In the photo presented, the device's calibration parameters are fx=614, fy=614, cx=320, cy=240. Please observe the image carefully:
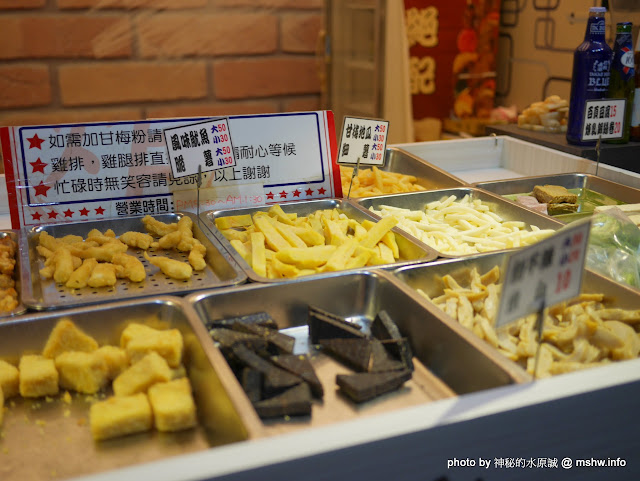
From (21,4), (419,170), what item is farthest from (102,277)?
(21,4)

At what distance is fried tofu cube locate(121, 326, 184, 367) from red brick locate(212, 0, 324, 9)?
2.34 m

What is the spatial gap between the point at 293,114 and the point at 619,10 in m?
1.89

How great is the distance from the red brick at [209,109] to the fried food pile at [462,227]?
57.3 inches

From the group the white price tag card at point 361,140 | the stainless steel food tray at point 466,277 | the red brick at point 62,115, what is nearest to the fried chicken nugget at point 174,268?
the stainless steel food tray at point 466,277

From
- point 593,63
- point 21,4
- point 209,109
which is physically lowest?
point 209,109

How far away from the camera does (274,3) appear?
10.7 ft

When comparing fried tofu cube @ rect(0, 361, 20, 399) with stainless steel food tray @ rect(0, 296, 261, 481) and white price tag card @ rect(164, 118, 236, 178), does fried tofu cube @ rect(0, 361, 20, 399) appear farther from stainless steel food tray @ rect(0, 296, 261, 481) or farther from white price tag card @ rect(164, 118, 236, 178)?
white price tag card @ rect(164, 118, 236, 178)

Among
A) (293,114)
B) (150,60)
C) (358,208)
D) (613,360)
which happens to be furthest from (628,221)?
(150,60)

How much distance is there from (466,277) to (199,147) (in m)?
0.90

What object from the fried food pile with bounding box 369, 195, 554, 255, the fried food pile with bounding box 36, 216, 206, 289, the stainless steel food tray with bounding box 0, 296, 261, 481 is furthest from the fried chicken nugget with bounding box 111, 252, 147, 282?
the fried food pile with bounding box 369, 195, 554, 255

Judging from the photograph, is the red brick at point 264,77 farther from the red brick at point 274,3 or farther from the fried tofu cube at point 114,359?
the fried tofu cube at point 114,359

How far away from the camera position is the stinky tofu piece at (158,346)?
4.33 feet

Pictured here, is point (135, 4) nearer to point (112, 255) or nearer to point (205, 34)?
point (205, 34)

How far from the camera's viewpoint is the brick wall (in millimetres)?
2988
